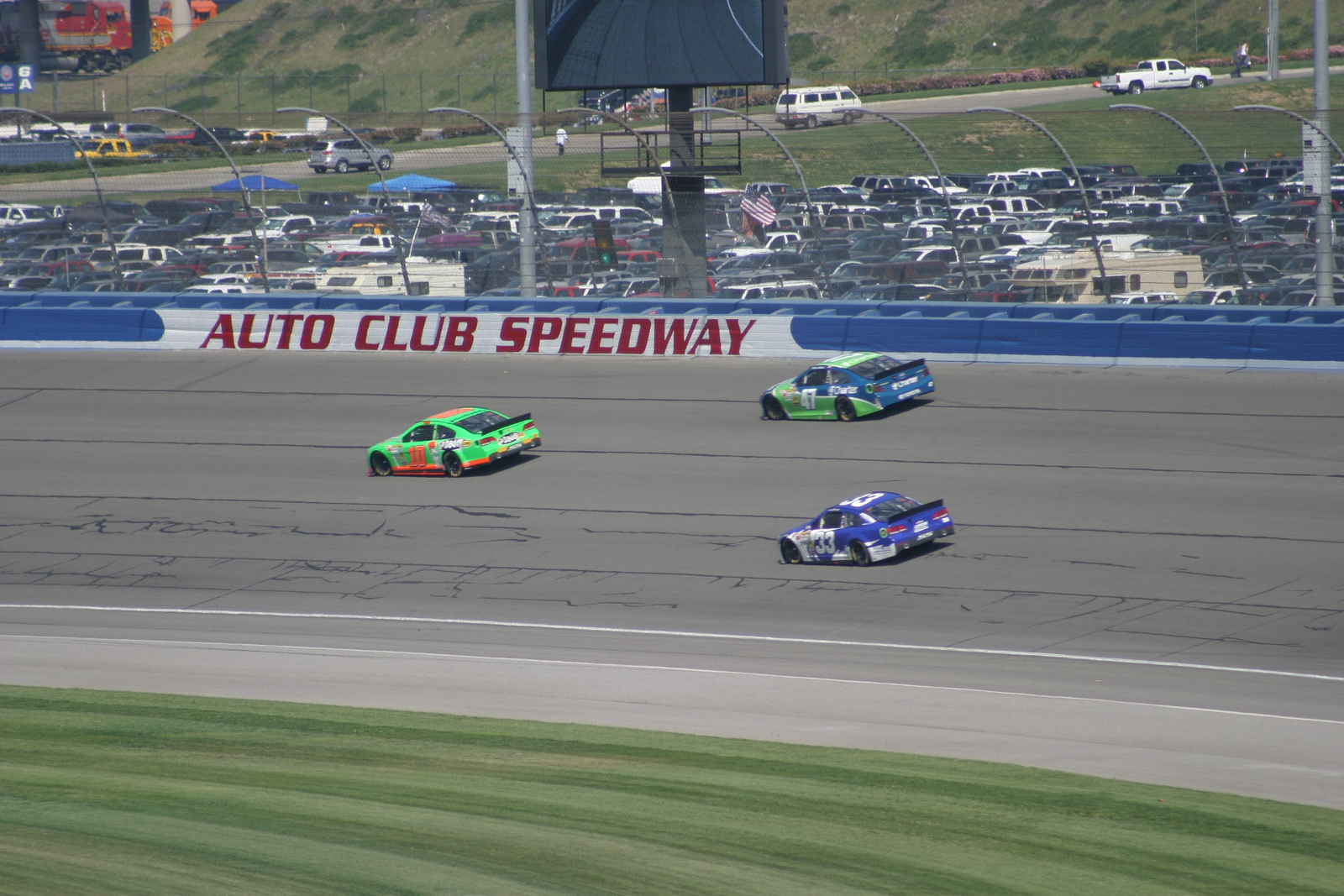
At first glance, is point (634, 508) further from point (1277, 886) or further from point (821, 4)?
point (821, 4)

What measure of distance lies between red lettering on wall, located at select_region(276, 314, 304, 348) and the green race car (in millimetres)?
6874

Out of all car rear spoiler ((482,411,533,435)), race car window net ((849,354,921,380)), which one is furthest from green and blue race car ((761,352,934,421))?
car rear spoiler ((482,411,533,435))

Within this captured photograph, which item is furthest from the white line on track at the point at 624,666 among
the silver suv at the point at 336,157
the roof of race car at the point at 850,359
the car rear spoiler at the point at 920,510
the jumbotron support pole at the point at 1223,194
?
the silver suv at the point at 336,157

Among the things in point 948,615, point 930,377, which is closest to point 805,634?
point 948,615

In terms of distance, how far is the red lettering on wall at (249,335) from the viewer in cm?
2477

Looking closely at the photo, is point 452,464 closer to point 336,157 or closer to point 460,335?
point 460,335

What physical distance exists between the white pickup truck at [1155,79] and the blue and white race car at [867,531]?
45.8 meters

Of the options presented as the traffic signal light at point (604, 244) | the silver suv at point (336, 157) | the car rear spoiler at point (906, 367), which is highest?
the silver suv at point (336, 157)

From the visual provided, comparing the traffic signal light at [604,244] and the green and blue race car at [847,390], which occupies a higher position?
the traffic signal light at [604,244]

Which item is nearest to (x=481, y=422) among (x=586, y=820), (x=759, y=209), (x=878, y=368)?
(x=878, y=368)

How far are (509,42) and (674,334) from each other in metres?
55.9

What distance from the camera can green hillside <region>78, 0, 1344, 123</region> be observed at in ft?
208

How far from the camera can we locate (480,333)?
23.9 meters

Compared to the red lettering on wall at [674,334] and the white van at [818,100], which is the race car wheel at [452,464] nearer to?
the red lettering on wall at [674,334]
